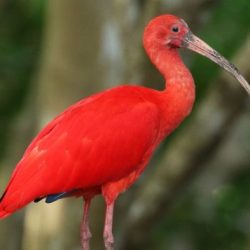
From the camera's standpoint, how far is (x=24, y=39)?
18391 mm

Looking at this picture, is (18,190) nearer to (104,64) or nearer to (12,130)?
(104,64)

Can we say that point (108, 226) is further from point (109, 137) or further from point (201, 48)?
point (201, 48)

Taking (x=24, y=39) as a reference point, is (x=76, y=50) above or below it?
below

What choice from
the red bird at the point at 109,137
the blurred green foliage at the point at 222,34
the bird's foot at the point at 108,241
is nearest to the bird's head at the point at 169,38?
the red bird at the point at 109,137

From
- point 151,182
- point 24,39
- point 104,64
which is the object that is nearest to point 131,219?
point 151,182

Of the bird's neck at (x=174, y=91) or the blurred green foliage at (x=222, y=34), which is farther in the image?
the blurred green foliage at (x=222, y=34)

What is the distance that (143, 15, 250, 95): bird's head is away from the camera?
10508mm

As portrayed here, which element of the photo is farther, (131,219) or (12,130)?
(12,130)

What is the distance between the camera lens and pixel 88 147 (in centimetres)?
1017

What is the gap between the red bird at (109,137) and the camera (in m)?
10.0

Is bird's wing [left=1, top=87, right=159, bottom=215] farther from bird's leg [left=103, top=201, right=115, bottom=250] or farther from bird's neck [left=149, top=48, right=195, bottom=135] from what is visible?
bird's leg [left=103, top=201, right=115, bottom=250]

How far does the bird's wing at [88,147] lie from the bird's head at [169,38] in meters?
0.41

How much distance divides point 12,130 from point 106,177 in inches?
278

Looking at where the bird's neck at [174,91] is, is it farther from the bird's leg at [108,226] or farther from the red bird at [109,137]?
the bird's leg at [108,226]
